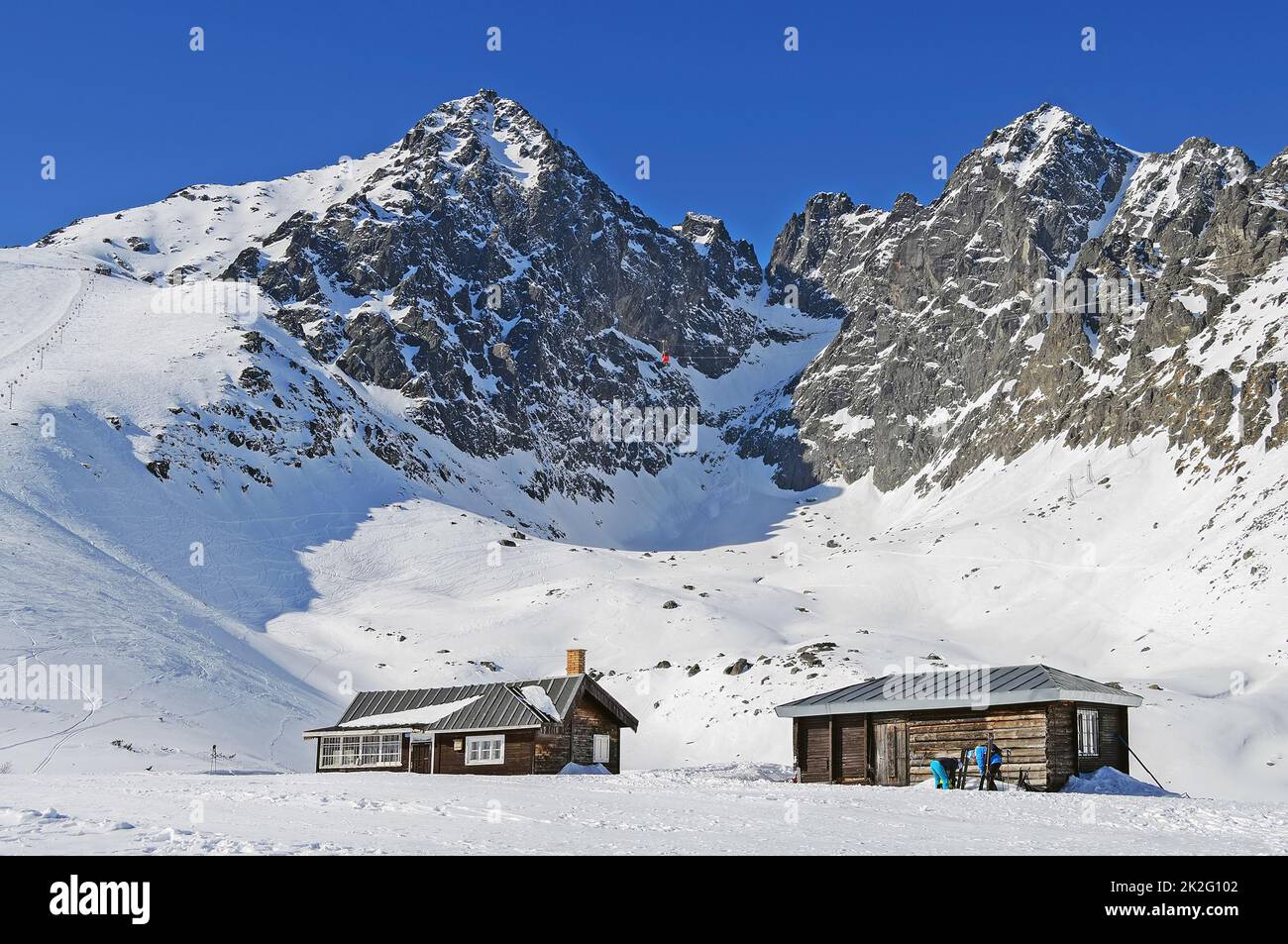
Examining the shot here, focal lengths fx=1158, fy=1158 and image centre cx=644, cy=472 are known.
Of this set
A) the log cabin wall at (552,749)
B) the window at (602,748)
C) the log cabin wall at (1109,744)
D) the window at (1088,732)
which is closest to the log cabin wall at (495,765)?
the log cabin wall at (552,749)

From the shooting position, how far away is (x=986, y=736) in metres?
33.1

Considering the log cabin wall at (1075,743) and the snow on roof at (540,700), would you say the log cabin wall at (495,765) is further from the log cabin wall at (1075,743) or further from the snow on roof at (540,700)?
the log cabin wall at (1075,743)

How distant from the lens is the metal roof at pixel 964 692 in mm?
31797

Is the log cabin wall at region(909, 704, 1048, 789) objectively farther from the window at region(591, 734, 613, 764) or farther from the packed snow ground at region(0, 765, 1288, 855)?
the window at region(591, 734, 613, 764)

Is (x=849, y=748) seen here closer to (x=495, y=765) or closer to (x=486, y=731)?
(x=495, y=765)

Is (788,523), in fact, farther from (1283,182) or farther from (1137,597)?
(1137,597)

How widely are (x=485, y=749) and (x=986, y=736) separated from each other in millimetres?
16362

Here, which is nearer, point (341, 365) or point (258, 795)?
point (258, 795)

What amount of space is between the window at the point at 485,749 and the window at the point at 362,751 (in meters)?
3.32

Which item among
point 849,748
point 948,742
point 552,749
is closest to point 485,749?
point 552,749

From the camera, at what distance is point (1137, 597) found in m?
76.3

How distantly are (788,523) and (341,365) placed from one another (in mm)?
67030
